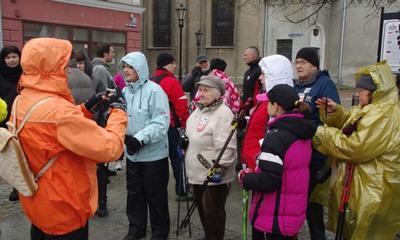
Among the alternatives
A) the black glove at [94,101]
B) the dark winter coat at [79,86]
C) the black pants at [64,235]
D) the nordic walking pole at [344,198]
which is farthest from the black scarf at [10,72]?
the nordic walking pole at [344,198]

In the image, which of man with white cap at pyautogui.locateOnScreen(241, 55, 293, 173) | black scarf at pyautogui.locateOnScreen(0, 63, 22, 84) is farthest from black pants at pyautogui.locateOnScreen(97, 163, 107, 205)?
man with white cap at pyautogui.locateOnScreen(241, 55, 293, 173)

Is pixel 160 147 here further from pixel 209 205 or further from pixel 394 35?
pixel 394 35

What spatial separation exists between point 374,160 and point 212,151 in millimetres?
1476

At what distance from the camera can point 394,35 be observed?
5988 millimetres

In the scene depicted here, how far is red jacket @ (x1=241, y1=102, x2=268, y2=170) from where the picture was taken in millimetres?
3254

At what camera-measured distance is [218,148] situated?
3.44m

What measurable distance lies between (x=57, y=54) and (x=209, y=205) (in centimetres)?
206

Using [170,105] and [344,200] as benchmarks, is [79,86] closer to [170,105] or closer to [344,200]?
[170,105]

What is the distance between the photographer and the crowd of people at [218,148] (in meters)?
2.24

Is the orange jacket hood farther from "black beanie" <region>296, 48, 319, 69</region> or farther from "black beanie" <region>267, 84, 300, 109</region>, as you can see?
"black beanie" <region>296, 48, 319, 69</region>

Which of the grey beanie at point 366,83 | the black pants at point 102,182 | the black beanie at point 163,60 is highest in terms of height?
the black beanie at point 163,60

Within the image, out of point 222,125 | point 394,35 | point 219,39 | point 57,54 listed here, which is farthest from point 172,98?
point 219,39

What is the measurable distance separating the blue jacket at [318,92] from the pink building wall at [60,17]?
41.9 ft

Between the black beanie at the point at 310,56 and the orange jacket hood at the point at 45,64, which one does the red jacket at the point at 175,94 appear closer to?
the black beanie at the point at 310,56
